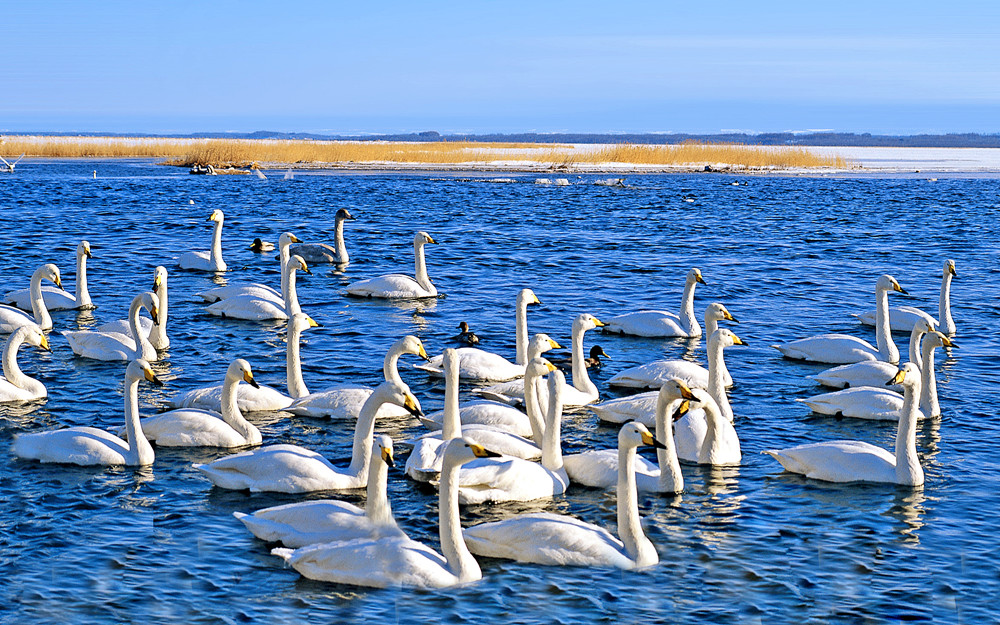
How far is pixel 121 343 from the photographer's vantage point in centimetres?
1421

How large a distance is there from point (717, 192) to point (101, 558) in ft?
144

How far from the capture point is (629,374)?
13.0 m

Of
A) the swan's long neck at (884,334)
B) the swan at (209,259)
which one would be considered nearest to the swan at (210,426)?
the swan's long neck at (884,334)

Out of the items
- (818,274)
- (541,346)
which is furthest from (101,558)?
(818,274)

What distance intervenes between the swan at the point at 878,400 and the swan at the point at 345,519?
19.0 ft

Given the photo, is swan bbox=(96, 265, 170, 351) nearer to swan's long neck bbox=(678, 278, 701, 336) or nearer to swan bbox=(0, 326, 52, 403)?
swan bbox=(0, 326, 52, 403)

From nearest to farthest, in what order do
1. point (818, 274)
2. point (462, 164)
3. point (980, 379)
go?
point (980, 379)
point (818, 274)
point (462, 164)

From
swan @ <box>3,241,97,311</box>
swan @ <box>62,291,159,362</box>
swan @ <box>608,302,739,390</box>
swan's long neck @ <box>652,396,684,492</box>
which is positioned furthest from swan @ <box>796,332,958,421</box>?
swan @ <box>3,241,97,311</box>

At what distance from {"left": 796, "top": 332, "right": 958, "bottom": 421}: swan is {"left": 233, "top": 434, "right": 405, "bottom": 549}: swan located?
580 cm

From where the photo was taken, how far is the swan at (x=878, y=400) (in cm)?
1188

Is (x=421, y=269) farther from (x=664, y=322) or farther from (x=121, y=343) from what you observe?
(x=121, y=343)

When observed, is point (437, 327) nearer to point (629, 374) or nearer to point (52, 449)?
point (629, 374)

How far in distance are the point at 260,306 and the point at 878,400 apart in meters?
9.54

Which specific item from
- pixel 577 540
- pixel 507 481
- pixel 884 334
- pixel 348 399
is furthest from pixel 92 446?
pixel 884 334
